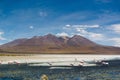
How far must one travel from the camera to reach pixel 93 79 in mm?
43531

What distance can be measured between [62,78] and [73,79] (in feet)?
4.84

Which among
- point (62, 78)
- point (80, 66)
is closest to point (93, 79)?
point (62, 78)

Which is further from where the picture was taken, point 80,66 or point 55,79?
point 80,66

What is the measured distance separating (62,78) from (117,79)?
6.28 metres

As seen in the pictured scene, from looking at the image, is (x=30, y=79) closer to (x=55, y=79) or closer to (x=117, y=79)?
(x=55, y=79)

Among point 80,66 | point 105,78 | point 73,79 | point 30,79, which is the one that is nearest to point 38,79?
point 30,79

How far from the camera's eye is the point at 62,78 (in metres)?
45.2

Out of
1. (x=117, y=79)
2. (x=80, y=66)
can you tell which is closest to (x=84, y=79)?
(x=117, y=79)

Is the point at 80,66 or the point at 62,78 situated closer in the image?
the point at 62,78

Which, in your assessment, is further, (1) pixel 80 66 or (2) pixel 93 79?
(1) pixel 80 66

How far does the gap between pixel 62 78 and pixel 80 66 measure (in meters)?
21.3

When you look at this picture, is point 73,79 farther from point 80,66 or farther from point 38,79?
point 80,66

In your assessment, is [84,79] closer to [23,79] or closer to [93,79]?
[93,79]

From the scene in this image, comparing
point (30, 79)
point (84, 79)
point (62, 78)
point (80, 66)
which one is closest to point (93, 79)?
point (84, 79)
